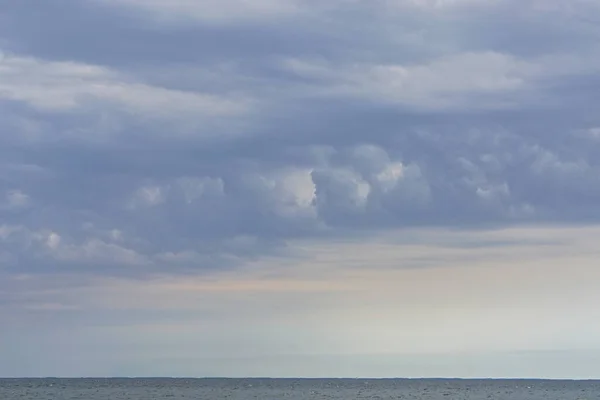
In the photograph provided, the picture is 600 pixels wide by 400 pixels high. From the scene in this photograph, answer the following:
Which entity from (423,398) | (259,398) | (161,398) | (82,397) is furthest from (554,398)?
(82,397)

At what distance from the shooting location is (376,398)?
184m

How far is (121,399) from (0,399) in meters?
17.7

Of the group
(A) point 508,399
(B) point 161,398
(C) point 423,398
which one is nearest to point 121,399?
(B) point 161,398

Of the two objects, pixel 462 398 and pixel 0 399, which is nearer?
pixel 0 399

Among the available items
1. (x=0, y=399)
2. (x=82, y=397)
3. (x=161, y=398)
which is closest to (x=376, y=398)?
(x=161, y=398)

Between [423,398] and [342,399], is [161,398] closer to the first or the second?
[342,399]

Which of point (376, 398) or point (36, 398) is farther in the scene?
point (376, 398)

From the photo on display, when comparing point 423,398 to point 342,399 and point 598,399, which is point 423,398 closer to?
point 342,399

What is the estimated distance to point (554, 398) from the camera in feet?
627

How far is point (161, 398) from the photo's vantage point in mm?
178875

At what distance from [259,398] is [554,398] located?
1948 inches

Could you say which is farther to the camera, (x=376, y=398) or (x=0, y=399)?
(x=376, y=398)

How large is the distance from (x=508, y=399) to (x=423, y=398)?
44.0ft

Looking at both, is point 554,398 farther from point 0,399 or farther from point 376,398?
point 0,399
